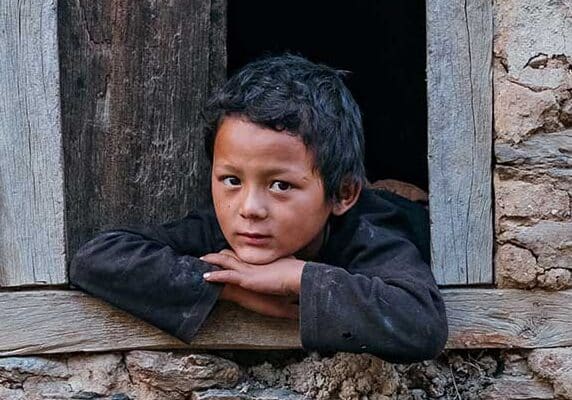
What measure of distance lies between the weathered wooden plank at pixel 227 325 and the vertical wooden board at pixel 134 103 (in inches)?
6.4

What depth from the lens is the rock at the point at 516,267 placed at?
2.46 m

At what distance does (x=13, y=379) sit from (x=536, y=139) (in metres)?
1.30

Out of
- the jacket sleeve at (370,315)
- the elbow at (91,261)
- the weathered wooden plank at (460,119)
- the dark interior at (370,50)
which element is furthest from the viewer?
the dark interior at (370,50)

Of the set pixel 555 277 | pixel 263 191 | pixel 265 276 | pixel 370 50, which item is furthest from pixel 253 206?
pixel 370 50

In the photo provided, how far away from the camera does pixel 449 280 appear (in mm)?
2518

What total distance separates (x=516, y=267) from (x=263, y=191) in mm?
628

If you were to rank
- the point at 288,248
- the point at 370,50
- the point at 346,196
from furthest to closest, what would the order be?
1. the point at 370,50
2. the point at 346,196
3. the point at 288,248

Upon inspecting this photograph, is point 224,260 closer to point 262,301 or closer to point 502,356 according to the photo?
point 262,301

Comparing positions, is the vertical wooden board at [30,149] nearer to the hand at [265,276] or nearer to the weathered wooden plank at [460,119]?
the hand at [265,276]

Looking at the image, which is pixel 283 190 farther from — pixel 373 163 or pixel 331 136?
pixel 373 163

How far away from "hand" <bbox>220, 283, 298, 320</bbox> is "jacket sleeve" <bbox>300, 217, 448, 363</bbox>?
124 millimetres

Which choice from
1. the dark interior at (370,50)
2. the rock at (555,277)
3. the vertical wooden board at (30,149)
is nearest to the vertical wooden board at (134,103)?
the vertical wooden board at (30,149)

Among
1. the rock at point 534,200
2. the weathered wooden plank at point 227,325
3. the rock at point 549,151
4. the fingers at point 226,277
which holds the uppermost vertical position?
the rock at point 549,151

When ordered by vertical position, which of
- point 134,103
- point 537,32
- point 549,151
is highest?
point 537,32
